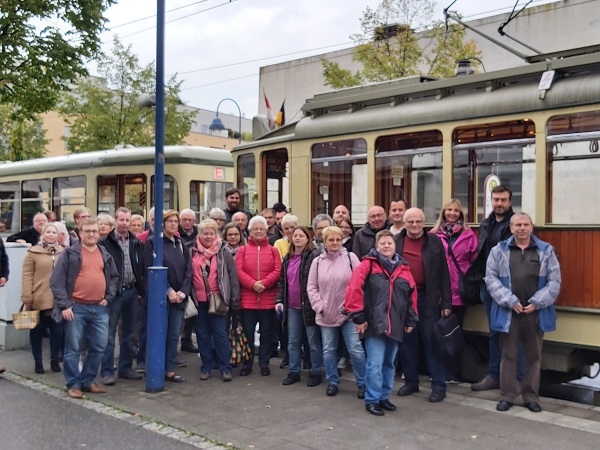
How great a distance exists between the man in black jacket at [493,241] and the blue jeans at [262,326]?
2234mm

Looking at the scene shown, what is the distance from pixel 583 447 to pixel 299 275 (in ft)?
10.6

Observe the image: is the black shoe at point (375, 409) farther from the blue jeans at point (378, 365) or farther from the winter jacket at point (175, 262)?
the winter jacket at point (175, 262)

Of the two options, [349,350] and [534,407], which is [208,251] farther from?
[534,407]

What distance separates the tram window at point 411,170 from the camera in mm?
8109

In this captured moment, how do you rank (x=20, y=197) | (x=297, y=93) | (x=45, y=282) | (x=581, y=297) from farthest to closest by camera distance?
1. (x=297, y=93)
2. (x=20, y=197)
3. (x=45, y=282)
4. (x=581, y=297)

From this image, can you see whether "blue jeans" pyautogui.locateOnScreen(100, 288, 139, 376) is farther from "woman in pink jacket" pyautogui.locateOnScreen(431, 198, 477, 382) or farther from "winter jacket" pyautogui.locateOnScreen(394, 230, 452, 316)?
"woman in pink jacket" pyautogui.locateOnScreen(431, 198, 477, 382)

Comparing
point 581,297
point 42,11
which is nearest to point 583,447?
point 581,297

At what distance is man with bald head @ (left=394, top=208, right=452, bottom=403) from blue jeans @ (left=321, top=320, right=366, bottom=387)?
46cm

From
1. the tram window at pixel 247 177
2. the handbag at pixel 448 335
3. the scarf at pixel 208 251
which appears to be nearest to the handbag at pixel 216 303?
the scarf at pixel 208 251

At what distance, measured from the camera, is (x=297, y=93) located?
36.2m

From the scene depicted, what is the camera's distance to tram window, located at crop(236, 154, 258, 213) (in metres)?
11.0

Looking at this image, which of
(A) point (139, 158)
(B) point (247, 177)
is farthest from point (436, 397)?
(A) point (139, 158)

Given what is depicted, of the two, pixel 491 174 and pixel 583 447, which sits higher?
pixel 491 174

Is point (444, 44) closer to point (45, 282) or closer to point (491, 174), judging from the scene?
point (491, 174)
